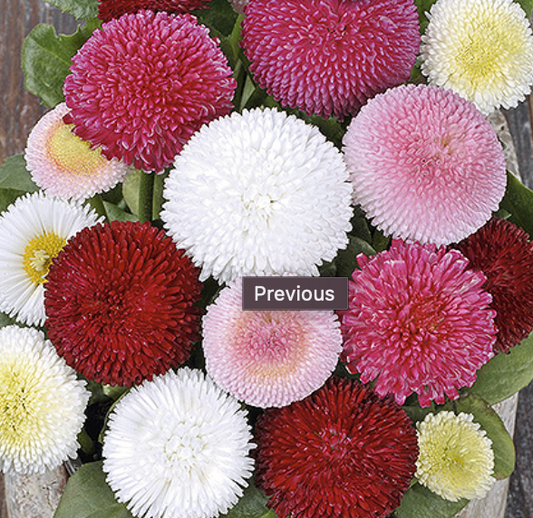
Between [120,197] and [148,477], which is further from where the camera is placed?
[120,197]

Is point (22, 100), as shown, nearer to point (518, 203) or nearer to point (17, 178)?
point (17, 178)

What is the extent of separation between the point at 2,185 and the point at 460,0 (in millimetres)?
415

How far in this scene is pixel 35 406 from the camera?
1.42 feet

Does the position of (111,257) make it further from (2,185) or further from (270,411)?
(2,185)

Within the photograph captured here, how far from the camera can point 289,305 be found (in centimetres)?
42

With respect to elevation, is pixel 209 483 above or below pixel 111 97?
below

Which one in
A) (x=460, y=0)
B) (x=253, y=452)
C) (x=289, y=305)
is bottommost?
(x=253, y=452)

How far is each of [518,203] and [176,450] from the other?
0.34 meters

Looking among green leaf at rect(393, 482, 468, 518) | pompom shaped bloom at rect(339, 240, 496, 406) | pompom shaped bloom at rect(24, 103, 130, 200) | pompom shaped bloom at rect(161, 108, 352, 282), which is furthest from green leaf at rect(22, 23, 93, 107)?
green leaf at rect(393, 482, 468, 518)

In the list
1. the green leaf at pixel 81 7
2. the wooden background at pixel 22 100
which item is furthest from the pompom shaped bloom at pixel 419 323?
the wooden background at pixel 22 100

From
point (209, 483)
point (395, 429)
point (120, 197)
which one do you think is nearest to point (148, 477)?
point (209, 483)

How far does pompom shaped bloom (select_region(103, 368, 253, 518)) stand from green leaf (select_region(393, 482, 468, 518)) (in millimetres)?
142

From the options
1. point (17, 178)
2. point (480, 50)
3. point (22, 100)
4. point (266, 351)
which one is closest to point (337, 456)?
point (266, 351)

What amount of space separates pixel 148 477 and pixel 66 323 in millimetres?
104
